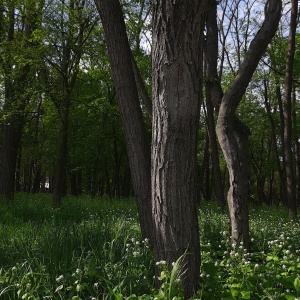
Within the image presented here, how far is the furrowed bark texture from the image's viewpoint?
12.0 ft

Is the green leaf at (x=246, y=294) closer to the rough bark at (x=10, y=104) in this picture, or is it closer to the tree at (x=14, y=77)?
the tree at (x=14, y=77)

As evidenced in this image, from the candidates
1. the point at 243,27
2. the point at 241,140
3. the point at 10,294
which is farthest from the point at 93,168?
the point at 10,294

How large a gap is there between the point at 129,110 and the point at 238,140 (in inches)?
83.4

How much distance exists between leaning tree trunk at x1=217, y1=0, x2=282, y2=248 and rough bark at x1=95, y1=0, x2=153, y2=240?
5.30 ft

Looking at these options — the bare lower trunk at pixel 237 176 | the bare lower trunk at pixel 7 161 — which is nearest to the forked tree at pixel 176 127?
the bare lower trunk at pixel 237 176

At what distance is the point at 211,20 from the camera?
28.1 ft

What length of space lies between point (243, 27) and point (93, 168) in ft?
39.7

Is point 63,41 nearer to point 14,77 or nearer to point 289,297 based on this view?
point 14,77

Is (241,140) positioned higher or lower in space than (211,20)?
lower

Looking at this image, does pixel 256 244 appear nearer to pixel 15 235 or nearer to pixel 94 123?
pixel 15 235

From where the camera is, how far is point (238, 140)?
660 centimetres

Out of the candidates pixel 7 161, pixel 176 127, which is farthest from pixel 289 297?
pixel 7 161

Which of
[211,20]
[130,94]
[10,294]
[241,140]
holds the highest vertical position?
[211,20]

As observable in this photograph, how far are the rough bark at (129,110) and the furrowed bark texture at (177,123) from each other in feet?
4.95
